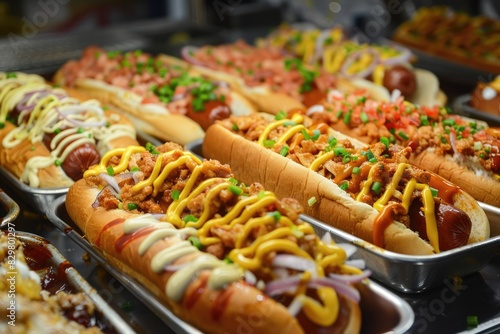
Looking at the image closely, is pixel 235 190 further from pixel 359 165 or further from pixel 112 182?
pixel 359 165

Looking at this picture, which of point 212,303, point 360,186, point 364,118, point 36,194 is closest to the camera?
point 212,303

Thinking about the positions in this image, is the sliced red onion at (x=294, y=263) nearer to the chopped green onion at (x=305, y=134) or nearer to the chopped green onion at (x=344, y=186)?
the chopped green onion at (x=344, y=186)

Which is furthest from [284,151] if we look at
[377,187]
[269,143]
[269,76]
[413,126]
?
[269,76]

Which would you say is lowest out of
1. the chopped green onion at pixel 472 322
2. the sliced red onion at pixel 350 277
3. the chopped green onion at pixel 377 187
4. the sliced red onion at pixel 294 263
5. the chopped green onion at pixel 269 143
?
the chopped green onion at pixel 472 322

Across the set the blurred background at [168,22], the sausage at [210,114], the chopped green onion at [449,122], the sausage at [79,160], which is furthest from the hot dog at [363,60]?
the sausage at [79,160]

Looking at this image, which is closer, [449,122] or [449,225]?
[449,225]

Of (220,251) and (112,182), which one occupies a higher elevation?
(220,251)

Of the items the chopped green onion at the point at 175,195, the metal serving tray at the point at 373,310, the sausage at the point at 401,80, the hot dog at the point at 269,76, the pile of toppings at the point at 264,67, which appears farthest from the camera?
the sausage at the point at 401,80
